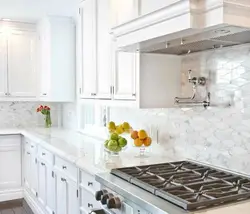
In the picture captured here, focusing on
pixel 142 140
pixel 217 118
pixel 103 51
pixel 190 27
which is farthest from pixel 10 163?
pixel 190 27

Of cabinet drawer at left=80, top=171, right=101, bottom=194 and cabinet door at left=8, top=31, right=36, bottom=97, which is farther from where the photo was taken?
cabinet door at left=8, top=31, right=36, bottom=97

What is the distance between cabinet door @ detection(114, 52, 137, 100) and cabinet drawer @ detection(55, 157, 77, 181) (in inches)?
26.9

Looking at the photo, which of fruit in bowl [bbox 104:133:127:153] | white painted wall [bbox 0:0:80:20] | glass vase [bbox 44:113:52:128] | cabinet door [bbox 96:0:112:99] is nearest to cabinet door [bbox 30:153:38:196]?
glass vase [bbox 44:113:52:128]

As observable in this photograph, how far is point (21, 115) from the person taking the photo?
4.95 meters

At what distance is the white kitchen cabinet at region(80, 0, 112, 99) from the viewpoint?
2.64 metres

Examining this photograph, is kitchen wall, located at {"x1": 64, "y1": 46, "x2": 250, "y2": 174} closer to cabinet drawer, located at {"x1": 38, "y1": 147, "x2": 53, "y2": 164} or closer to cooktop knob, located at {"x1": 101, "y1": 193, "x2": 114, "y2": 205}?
cooktop knob, located at {"x1": 101, "y1": 193, "x2": 114, "y2": 205}

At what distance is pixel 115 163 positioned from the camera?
224 cm

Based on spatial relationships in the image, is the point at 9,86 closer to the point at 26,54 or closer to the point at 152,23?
→ the point at 26,54

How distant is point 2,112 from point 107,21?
2.90 meters

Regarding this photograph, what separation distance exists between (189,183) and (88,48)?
1.77 meters

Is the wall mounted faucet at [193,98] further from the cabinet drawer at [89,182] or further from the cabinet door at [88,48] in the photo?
the cabinet door at [88,48]

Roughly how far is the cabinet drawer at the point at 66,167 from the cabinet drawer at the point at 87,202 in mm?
173

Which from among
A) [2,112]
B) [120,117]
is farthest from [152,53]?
[2,112]

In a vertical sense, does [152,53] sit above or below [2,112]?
above
